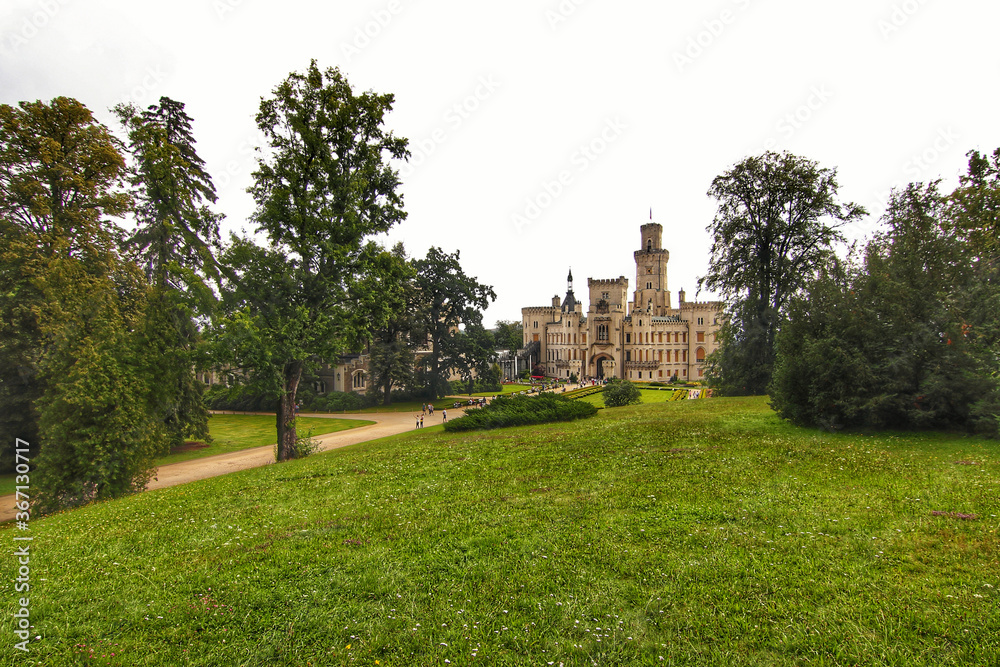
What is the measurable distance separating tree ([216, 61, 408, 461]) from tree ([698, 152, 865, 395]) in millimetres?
25279

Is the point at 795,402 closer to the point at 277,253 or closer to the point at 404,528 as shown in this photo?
the point at 404,528

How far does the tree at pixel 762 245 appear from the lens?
3108 cm

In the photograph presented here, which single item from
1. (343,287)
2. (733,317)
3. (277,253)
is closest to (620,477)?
(343,287)

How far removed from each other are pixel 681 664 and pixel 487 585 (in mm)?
2521

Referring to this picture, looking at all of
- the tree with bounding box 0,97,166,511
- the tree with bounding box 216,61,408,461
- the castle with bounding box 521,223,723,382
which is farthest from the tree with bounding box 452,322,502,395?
the castle with bounding box 521,223,723,382

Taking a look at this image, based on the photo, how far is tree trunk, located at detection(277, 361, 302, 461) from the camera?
65.4 feet

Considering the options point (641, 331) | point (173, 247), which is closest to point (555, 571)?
point (173, 247)

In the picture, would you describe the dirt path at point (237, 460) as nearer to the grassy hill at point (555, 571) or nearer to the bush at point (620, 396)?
the grassy hill at point (555, 571)

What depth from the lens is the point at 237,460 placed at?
24.3m

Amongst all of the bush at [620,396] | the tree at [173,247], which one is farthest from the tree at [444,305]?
the tree at [173,247]

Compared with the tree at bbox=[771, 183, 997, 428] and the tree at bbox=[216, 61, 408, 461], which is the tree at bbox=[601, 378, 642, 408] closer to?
the tree at bbox=[771, 183, 997, 428]

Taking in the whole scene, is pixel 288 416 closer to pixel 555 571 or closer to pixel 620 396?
pixel 555 571

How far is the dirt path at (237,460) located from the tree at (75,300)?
258 cm

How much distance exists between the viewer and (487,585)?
608cm
